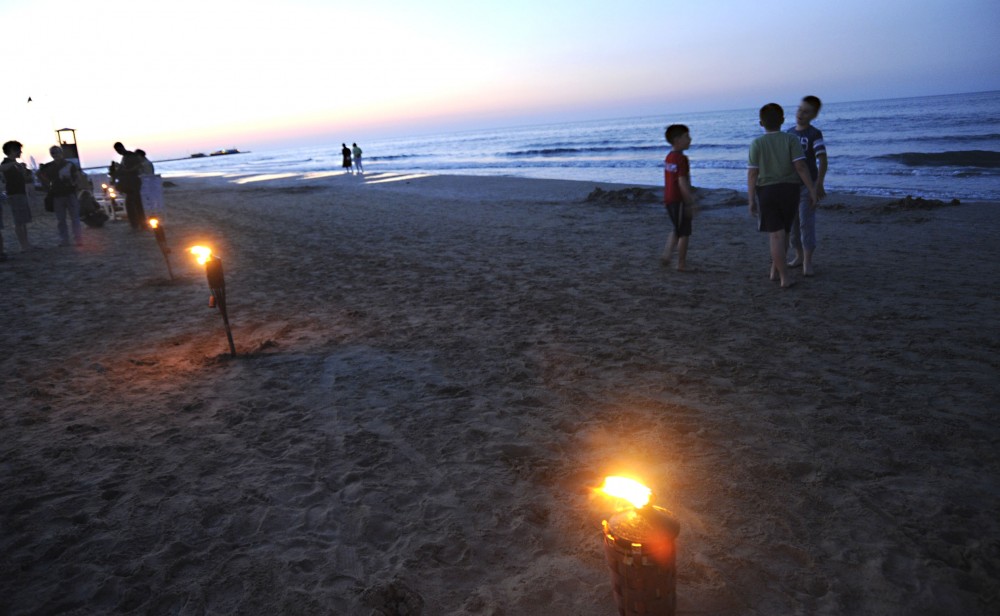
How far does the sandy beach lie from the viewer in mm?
2500

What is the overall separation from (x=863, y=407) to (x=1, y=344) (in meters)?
8.03

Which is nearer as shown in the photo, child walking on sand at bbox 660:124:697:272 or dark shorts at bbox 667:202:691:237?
child walking on sand at bbox 660:124:697:272

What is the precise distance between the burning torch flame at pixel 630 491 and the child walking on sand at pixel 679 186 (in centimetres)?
548

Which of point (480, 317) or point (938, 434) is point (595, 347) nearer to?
point (480, 317)

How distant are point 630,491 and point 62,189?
42.9 feet

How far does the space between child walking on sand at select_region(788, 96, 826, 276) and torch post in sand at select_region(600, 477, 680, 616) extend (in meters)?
5.36

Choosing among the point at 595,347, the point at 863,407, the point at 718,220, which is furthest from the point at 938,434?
the point at 718,220

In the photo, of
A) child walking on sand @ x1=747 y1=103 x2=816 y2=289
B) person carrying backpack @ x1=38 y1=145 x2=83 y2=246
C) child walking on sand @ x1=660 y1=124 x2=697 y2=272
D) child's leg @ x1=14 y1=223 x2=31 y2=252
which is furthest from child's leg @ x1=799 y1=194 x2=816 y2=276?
child's leg @ x1=14 y1=223 x2=31 y2=252

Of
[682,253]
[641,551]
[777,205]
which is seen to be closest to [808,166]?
[777,205]

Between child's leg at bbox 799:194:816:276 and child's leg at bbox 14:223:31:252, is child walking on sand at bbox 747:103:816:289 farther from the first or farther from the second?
child's leg at bbox 14:223:31:252

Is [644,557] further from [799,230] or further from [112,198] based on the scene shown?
[112,198]

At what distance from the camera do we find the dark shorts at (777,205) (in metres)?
6.09

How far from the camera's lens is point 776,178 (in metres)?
6.06

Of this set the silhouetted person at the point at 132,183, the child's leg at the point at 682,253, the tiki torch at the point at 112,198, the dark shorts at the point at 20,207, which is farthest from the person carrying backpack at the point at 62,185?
the child's leg at the point at 682,253
